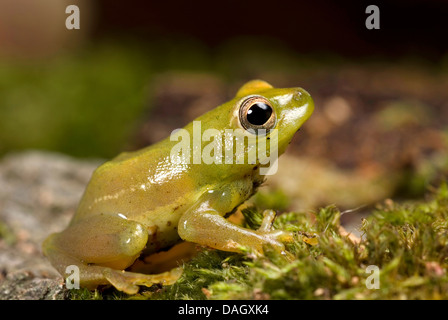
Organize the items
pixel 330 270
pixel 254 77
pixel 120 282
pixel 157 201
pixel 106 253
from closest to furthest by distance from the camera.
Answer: pixel 330 270
pixel 120 282
pixel 106 253
pixel 157 201
pixel 254 77

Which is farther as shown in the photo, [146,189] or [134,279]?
[146,189]

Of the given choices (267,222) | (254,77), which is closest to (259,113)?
(267,222)

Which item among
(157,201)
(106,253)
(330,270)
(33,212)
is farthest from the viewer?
(33,212)

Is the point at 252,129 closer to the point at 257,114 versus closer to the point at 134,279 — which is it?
the point at 257,114

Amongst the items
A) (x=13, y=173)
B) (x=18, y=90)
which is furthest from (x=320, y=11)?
(x=13, y=173)

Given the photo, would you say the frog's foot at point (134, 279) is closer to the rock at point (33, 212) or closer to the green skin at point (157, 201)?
the green skin at point (157, 201)
